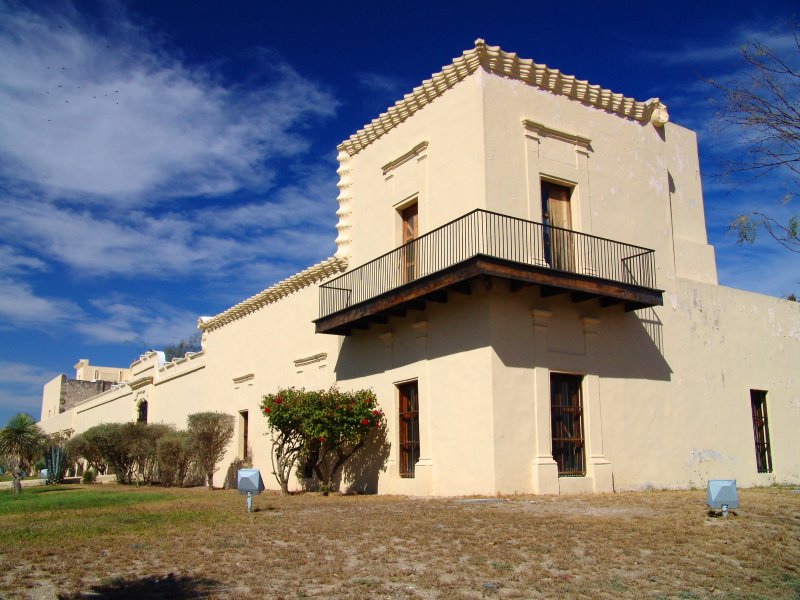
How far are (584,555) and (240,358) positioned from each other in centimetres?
1740

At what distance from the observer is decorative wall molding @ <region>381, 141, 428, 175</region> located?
15.1 m

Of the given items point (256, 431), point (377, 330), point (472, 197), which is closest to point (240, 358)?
point (256, 431)

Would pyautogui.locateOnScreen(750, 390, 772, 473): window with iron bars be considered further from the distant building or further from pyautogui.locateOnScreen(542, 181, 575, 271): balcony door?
the distant building

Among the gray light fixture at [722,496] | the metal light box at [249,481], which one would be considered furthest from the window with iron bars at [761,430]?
the metal light box at [249,481]

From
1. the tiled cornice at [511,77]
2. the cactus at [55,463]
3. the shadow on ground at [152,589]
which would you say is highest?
the tiled cornice at [511,77]

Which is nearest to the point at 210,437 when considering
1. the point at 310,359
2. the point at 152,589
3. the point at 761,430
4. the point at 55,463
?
the point at 310,359

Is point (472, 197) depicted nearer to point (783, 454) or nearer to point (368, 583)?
point (368, 583)

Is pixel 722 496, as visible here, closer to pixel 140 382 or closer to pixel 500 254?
pixel 500 254

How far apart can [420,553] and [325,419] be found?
7475 millimetres

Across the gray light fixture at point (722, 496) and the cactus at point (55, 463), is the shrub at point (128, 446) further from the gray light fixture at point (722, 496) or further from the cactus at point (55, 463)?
the gray light fixture at point (722, 496)

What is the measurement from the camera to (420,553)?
7113 mm

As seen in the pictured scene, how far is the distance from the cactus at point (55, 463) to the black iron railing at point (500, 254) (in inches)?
743

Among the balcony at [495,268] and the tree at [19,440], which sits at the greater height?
the balcony at [495,268]

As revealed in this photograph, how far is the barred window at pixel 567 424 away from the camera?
516 inches
